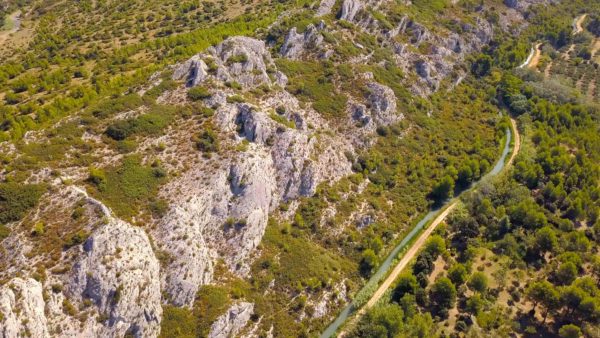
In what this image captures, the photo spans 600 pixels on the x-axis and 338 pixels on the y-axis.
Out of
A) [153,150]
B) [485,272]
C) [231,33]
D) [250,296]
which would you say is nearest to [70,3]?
[231,33]

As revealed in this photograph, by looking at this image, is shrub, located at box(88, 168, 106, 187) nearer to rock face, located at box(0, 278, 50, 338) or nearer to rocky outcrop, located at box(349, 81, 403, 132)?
rock face, located at box(0, 278, 50, 338)

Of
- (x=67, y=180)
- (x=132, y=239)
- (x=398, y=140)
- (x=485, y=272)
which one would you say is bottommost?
(x=485, y=272)

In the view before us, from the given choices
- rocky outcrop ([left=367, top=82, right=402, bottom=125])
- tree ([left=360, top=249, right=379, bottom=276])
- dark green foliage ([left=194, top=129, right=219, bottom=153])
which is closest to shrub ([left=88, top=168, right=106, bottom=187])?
dark green foliage ([left=194, top=129, right=219, bottom=153])

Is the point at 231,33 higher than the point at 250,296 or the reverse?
higher

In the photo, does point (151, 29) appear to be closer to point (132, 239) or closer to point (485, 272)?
point (132, 239)

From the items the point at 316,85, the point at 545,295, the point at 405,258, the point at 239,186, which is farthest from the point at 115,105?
the point at 545,295
